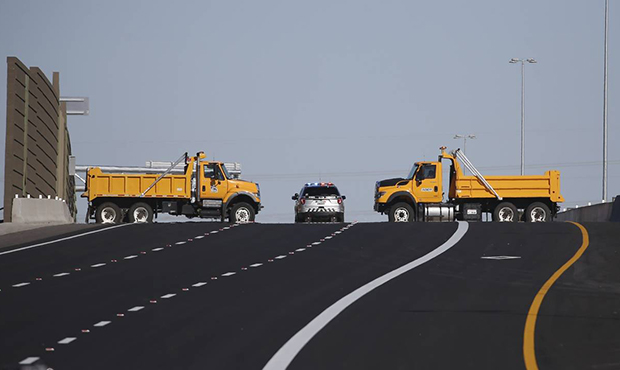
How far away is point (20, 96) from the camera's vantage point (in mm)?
34250

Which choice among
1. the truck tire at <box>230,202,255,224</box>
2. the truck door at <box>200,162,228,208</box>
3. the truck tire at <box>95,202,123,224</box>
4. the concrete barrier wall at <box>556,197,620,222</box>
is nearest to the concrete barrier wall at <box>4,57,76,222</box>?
the truck tire at <box>95,202,123,224</box>

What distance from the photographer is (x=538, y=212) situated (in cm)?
4278

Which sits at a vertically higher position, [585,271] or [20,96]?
[20,96]

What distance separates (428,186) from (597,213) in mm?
8444

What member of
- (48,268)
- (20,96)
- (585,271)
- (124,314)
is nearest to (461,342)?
(124,314)

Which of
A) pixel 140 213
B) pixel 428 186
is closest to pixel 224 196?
pixel 140 213

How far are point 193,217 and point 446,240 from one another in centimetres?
1547

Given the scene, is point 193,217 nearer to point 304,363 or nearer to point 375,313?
point 375,313

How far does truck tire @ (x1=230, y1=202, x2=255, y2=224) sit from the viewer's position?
42031mm

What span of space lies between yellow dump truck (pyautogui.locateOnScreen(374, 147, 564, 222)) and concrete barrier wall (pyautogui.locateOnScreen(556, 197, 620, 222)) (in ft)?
6.97

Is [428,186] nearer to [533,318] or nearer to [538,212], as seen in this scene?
[538,212]

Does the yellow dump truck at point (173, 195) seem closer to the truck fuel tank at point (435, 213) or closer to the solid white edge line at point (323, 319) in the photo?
the truck fuel tank at point (435, 213)

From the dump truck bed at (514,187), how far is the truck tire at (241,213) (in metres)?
8.41

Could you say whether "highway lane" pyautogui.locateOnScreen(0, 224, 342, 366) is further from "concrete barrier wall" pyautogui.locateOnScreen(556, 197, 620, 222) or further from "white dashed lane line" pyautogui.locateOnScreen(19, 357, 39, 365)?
"concrete barrier wall" pyautogui.locateOnScreen(556, 197, 620, 222)
